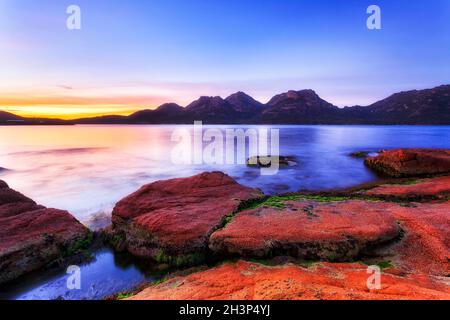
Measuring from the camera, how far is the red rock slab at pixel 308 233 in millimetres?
8383

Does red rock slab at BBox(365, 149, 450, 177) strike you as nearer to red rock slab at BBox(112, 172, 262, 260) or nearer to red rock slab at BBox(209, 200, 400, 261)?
red rock slab at BBox(209, 200, 400, 261)

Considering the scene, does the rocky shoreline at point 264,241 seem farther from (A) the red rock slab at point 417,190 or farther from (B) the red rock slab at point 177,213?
(A) the red rock slab at point 417,190

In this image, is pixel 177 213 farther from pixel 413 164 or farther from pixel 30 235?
pixel 413 164

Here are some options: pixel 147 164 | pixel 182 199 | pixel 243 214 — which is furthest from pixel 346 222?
pixel 147 164

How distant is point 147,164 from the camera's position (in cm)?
3681

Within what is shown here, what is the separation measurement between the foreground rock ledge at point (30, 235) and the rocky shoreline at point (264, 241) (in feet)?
0.12

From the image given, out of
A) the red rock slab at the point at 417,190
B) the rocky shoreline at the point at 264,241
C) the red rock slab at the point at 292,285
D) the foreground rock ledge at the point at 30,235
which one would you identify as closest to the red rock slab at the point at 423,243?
the rocky shoreline at the point at 264,241

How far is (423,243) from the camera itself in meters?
8.34

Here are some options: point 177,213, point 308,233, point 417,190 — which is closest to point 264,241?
point 308,233

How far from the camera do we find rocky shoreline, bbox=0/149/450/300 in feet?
20.9

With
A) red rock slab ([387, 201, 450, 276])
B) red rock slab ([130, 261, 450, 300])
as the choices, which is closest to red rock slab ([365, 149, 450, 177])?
red rock slab ([387, 201, 450, 276])

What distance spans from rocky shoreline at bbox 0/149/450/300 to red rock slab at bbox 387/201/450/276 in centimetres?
3
